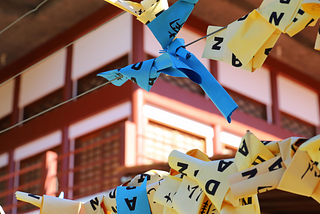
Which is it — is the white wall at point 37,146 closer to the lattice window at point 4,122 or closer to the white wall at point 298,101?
the lattice window at point 4,122

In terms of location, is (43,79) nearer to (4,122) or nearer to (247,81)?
(4,122)

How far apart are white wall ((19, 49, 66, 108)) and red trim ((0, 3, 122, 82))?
0.14m

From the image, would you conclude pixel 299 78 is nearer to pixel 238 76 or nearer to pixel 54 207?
pixel 238 76

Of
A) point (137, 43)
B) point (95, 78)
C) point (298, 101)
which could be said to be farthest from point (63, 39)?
point (298, 101)

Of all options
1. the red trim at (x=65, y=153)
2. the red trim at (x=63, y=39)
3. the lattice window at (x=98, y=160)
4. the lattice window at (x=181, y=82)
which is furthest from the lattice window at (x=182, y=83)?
the red trim at (x=65, y=153)

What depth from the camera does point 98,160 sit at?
12.3ft

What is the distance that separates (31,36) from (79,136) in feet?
5.34

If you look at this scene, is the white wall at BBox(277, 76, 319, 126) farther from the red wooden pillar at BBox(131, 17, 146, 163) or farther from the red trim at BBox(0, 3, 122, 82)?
the red trim at BBox(0, 3, 122, 82)

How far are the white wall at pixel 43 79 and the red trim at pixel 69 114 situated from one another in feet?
1.08

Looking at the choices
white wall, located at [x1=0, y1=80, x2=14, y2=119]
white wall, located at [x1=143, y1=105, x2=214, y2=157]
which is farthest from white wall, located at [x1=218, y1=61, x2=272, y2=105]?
white wall, located at [x1=0, y1=80, x2=14, y2=119]

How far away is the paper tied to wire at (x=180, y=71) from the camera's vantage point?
90 cm

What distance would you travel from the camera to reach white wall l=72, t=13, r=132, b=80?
4246mm

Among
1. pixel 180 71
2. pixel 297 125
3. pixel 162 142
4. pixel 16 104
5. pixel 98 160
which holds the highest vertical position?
pixel 16 104

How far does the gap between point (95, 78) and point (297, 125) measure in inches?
104
